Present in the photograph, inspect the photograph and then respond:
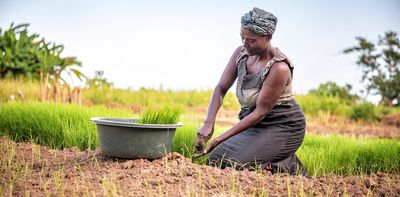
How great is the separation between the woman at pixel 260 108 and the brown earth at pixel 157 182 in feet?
1.37

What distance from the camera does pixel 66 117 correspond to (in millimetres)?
5344

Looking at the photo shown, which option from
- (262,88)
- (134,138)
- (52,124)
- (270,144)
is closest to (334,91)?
(52,124)

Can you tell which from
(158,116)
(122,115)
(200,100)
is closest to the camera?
(158,116)

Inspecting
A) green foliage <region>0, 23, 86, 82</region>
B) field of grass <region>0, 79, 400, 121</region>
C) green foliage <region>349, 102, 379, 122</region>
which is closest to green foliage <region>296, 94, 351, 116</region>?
field of grass <region>0, 79, 400, 121</region>

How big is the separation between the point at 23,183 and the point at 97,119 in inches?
29.4

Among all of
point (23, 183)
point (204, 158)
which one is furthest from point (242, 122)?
point (23, 183)

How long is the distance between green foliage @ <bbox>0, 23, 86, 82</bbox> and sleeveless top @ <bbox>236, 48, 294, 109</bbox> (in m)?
7.15

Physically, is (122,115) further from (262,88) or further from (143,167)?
(262,88)

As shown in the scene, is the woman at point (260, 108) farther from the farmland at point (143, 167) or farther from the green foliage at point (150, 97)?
the green foliage at point (150, 97)

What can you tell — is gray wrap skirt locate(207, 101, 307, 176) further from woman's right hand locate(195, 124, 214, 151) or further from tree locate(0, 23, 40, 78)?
tree locate(0, 23, 40, 78)

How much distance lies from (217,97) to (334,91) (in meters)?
11.5

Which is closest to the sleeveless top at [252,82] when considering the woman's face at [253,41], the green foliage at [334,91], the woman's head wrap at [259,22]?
the woman's face at [253,41]

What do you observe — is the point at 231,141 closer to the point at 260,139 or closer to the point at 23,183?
the point at 260,139

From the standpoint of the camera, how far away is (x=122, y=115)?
5629 millimetres
